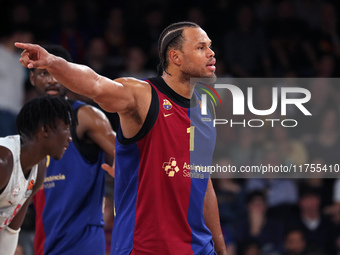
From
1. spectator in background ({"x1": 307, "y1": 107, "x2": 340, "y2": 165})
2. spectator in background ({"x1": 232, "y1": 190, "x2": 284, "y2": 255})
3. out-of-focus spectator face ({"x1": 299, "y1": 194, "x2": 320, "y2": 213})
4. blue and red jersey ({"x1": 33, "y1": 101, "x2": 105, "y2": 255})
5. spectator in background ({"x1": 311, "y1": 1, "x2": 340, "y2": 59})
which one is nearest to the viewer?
blue and red jersey ({"x1": 33, "y1": 101, "x2": 105, "y2": 255})

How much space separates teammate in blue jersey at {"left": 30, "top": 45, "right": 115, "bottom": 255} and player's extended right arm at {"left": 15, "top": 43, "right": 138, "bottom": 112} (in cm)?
135

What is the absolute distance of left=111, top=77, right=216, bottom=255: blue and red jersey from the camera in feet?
11.1

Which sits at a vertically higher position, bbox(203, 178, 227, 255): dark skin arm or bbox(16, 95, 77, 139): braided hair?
bbox(16, 95, 77, 139): braided hair

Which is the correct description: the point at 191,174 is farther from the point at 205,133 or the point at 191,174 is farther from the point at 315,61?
the point at 315,61

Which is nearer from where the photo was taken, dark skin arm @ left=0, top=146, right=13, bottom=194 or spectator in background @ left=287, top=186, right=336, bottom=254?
dark skin arm @ left=0, top=146, right=13, bottom=194

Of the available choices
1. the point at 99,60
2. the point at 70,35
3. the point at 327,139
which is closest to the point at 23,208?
the point at 99,60

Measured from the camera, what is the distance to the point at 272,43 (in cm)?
917

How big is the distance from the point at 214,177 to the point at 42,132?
4.01 meters

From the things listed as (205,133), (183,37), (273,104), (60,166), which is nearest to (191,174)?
(205,133)

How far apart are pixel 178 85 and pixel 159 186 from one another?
66 centimetres

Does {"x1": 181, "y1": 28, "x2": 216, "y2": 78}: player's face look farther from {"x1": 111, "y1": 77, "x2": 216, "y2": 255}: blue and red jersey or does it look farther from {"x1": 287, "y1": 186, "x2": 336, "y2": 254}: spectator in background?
{"x1": 287, "y1": 186, "x2": 336, "y2": 254}: spectator in background

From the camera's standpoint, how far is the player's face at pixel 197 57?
363cm

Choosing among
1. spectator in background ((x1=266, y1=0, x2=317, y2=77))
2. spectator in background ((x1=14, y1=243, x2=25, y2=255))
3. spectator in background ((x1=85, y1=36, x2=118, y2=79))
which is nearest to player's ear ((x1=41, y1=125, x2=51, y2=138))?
spectator in background ((x1=14, y1=243, x2=25, y2=255))

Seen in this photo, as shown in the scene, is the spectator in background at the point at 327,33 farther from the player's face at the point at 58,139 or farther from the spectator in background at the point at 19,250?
the player's face at the point at 58,139
